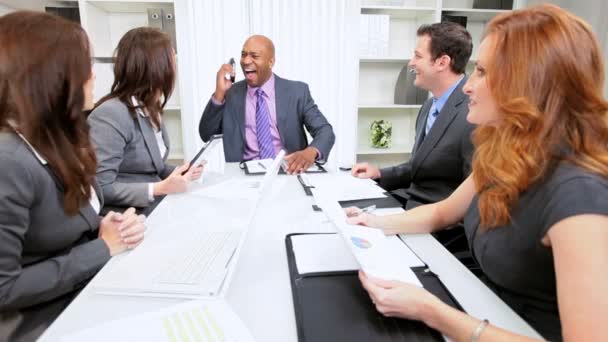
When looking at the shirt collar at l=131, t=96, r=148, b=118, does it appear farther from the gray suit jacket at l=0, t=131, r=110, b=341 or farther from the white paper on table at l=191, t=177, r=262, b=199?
the gray suit jacket at l=0, t=131, r=110, b=341

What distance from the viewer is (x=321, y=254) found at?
928 millimetres

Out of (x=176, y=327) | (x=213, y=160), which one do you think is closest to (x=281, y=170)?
(x=213, y=160)

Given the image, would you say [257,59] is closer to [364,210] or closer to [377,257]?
[364,210]

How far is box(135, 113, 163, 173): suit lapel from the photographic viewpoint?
1622mm

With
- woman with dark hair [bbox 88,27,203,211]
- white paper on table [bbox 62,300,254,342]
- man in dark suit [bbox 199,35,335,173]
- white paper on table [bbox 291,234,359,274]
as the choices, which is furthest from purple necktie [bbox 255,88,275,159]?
white paper on table [bbox 62,300,254,342]

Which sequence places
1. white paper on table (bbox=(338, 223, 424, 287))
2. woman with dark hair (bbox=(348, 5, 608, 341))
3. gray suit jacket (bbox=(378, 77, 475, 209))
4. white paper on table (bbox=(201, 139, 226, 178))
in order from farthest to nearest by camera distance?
1. white paper on table (bbox=(201, 139, 226, 178))
2. gray suit jacket (bbox=(378, 77, 475, 209))
3. white paper on table (bbox=(338, 223, 424, 287))
4. woman with dark hair (bbox=(348, 5, 608, 341))

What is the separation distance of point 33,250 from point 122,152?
0.67 m

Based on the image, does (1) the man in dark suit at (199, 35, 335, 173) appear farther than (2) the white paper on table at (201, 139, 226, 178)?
Yes

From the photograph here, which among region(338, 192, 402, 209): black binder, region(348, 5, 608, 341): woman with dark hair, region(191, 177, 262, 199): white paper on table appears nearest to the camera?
region(348, 5, 608, 341): woman with dark hair

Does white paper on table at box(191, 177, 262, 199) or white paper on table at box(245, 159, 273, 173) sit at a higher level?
white paper on table at box(191, 177, 262, 199)

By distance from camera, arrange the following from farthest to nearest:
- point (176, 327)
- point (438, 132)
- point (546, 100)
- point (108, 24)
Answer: point (108, 24)
point (438, 132)
point (546, 100)
point (176, 327)

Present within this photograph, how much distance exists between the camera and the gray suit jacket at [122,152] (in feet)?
4.80

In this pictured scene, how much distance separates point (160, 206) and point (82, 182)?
1.13ft

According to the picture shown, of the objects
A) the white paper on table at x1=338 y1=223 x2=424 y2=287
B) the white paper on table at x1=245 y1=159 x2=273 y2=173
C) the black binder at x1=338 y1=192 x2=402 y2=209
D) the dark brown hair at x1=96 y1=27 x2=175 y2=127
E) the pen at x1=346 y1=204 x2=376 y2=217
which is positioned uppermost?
the dark brown hair at x1=96 y1=27 x2=175 y2=127
